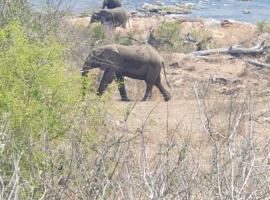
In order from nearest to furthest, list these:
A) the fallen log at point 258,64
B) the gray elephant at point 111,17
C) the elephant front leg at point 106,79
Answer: the elephant front leg at point 106,79
the fallen log at point 258,64
the gray elephant at point 111,17

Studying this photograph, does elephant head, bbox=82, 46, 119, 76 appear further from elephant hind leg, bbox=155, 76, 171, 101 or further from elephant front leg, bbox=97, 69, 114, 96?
elephant hind leg, bbox=155, 76, 171, 101

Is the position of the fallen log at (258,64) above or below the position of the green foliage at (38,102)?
below

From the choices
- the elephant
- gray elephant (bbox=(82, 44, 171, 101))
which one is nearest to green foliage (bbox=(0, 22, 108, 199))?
gray elephant (bbox=(82, 44, 171, 101))

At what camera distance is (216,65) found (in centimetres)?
1609

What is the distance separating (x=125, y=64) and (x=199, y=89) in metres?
2.97

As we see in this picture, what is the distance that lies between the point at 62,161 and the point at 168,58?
38.2 feet

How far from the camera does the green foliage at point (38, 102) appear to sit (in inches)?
210

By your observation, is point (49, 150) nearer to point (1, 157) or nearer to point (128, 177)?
point (1, 157)

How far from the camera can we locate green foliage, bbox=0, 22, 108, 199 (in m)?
5.33

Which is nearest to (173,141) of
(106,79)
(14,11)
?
(14,11)

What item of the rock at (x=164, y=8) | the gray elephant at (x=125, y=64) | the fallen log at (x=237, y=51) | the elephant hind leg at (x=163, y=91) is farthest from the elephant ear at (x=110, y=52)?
the rock at (x=164, y=8)

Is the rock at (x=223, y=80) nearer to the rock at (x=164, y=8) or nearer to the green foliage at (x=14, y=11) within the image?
the green foliage at (x=14, y=11)

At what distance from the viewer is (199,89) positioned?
8.76m

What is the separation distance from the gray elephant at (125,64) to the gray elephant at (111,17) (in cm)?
655
